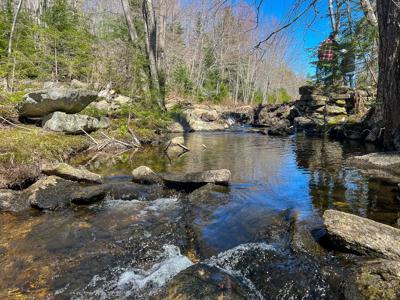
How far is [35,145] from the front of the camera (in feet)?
24.5

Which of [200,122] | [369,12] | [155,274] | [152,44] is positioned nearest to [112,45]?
[152,44]

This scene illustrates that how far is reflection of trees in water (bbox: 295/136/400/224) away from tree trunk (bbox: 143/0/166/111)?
893 cm

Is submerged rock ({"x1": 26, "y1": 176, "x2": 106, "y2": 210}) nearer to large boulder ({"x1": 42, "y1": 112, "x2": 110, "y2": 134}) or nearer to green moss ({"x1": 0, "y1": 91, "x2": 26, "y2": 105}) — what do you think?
large boulder ({"x1": 42, "y1": 112, "x2": 110, "y2": 134})

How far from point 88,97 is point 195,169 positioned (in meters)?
4.57

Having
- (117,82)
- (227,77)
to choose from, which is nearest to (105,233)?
(117,82)

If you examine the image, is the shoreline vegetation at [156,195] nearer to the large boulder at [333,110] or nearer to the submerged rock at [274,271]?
the submerged rock at [274,271]

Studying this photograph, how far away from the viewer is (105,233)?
447 cm

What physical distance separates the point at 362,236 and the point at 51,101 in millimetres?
8707

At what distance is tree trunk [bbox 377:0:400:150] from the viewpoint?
8.13 m

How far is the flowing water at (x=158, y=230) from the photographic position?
3.37 meters

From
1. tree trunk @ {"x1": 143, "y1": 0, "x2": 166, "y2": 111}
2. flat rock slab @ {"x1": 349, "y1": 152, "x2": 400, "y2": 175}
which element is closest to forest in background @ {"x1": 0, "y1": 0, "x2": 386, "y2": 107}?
tree trunk @ {"x1": 143, "y1": 0, "x2": 166, "y2": 111}

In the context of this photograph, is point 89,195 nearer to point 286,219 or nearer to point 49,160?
point 49,160

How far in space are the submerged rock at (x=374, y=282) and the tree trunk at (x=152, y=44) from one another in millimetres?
13464

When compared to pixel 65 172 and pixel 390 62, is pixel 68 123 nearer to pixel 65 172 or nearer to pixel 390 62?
pixel 65 172
